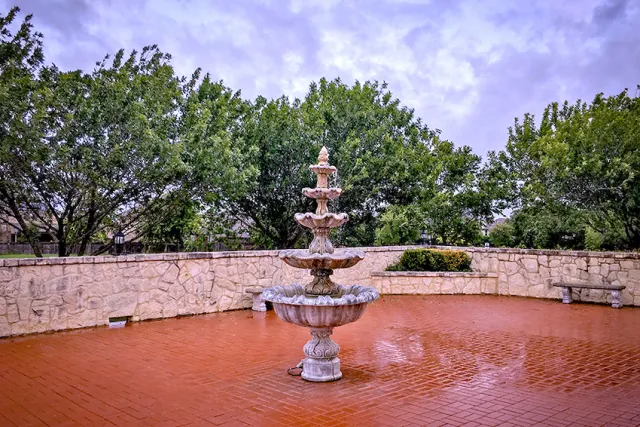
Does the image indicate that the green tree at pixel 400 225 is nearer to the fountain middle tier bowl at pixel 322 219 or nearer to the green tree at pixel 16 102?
the green tree at pixel 16 102

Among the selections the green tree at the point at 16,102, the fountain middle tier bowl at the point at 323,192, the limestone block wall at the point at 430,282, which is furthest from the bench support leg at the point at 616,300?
the green tree at the point at 16,102

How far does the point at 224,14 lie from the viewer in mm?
14281

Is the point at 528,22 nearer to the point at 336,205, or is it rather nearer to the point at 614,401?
the point at 336,205

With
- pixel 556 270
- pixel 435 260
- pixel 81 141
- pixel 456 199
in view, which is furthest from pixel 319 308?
pixel 456 199

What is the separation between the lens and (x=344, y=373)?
725 cm

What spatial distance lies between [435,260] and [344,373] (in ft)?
30.3

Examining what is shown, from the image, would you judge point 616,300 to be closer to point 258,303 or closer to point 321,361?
point 258,303

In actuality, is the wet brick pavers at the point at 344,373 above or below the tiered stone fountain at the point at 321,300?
below

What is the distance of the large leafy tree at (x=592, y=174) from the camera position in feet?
53.3

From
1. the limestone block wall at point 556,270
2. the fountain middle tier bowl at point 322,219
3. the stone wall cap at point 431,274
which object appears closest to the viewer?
the fountain middle tier bowl at point 322,219

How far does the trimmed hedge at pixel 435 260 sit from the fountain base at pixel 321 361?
930cm

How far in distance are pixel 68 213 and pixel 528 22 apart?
42.4 feet

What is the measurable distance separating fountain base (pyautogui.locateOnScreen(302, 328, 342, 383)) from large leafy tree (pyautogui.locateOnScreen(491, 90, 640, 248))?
12522 millimetres

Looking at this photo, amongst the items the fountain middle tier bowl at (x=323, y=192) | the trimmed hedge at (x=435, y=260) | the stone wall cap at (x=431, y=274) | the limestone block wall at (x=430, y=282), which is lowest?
the limestone block wall at (x=430, y=282)
